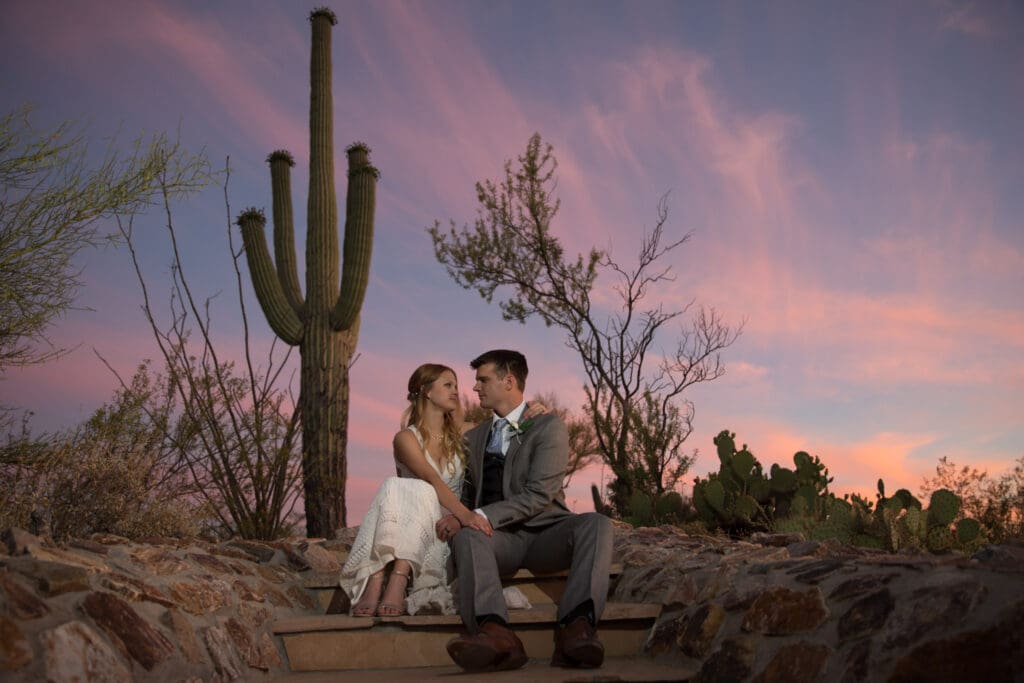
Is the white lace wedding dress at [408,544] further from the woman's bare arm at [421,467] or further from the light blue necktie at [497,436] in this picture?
the light blue necktie at [497,436]

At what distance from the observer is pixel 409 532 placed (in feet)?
12.1

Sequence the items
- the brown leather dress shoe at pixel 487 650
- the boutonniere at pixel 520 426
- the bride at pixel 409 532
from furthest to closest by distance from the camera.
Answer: the boutonniere at pixel 520 426 → the bride at pixel 409 532 → the brown leather dress shoe at pixel 487 650

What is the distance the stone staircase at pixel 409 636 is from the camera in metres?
3.48

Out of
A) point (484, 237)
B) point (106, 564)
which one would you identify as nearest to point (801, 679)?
point (106, 564)

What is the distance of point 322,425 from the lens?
360 inches

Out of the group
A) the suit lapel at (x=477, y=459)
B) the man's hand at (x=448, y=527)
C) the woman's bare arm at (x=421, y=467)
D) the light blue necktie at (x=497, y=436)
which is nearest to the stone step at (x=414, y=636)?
the man's hand at (x=448, y=527)

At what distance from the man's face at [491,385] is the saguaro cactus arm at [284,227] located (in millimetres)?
6418

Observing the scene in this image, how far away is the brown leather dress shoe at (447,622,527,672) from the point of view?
297 cm

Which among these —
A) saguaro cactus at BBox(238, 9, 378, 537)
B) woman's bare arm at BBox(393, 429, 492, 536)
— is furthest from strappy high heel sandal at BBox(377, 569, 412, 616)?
saguaro cactus at BBox(238, 9, 378, 537)

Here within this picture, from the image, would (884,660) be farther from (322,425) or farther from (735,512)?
(322,425)

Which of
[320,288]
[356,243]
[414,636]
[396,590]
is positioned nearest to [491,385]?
[396,590]

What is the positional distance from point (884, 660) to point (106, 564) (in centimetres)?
292

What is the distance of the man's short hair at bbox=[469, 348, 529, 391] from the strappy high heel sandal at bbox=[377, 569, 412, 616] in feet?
3.34

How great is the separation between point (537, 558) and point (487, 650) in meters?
0.74
